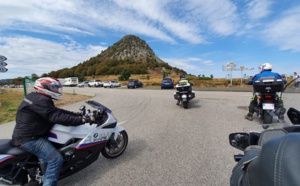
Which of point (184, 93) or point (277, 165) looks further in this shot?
point (184, 93)

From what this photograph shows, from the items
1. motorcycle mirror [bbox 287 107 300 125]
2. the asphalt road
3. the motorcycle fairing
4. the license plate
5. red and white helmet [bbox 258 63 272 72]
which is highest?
red and white helmet [bbox 258 63 272 72]

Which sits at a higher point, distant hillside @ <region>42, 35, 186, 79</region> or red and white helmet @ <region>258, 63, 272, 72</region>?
distant hillside @ <region>42, 35, 186, 79</region>

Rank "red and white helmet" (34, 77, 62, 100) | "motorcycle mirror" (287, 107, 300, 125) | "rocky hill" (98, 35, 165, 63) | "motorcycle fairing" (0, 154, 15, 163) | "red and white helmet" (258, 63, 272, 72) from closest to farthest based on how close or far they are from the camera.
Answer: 1. "motorcycle mirror" (287, 107, 300, 125)
2. "motorcycle fairing" (0, 154, 15, 163)
3. "red and white helmet" (34, 77, 62, 100)
4. "red and white helmet" (258, 63, 272, 72)
5. "rocky hill" (98, 35, 165, 63)

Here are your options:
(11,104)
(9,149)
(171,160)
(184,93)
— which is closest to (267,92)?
(171,160)

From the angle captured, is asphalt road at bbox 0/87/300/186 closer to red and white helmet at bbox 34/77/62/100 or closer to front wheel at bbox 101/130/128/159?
front wheel at bbox 101/130/128/159

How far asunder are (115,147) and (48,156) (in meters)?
1.48

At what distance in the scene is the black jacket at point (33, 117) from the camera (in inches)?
109

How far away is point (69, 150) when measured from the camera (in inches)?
123

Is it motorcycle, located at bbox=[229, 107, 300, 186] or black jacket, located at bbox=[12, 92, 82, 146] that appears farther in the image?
black jacket, located at bbox=[12, 92, 82, 146]

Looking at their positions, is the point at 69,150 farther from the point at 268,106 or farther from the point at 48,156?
the point at 268,106

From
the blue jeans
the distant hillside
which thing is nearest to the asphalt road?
the blue jeans

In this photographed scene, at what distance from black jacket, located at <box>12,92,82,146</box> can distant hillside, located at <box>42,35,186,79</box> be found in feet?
330

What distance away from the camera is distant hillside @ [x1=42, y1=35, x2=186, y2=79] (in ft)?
366

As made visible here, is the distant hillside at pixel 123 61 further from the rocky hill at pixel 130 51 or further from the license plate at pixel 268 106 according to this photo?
the license plate at pixel 268 106
